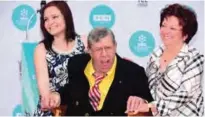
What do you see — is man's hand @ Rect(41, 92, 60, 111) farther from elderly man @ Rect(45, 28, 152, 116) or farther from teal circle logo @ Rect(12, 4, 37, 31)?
teal circle logo @ Rect(12, 4, 37, 31)

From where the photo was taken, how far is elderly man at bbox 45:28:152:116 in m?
1.79

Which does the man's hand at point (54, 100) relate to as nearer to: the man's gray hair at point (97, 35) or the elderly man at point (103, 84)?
→ the elderly man at point (103, 84)

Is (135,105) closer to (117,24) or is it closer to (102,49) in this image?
(102,49)

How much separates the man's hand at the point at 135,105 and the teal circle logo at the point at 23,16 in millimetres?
677

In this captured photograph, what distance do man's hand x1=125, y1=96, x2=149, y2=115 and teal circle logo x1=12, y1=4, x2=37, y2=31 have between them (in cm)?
68

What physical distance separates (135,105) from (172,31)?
41 centimetres

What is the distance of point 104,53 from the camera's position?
1.77 metres

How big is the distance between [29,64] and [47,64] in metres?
0.15

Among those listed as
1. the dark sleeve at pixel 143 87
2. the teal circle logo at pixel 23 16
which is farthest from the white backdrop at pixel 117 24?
the dark sleeve at pixel 143 87

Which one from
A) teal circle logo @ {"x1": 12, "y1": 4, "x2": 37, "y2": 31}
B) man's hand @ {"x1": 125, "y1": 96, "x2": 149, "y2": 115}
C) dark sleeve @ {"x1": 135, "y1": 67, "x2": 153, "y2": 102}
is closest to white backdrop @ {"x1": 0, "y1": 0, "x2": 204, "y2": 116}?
teal circle logo @ {"x1": 12, "y1": 4, "x2": 37, "y2": 31}

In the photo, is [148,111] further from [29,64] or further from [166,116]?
[29,64]

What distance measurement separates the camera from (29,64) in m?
2.00

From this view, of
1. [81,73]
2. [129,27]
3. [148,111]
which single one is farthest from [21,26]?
[148,111]

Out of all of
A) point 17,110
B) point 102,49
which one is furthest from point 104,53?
point 17,110
